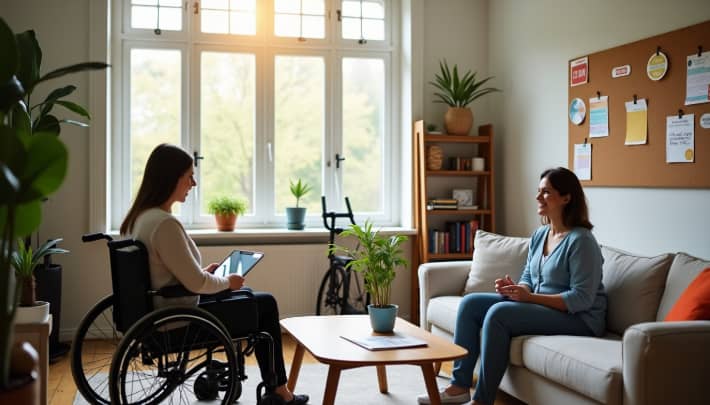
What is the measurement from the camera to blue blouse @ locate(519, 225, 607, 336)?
3.08 m

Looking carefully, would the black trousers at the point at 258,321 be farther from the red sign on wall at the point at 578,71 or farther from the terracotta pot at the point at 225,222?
the red sign on wall at the point at 578,71

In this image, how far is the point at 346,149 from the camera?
538cm

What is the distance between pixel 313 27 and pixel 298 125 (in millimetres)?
731

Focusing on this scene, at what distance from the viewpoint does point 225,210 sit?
4.89m

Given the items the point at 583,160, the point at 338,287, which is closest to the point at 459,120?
the point at 583,160

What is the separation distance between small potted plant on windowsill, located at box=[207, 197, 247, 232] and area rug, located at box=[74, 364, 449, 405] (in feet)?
3.91

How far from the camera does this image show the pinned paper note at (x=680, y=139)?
133 inches

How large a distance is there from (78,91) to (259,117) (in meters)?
1.22

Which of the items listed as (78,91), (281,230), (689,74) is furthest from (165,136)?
(689,74)

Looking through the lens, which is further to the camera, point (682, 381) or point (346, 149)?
point (346, 149)

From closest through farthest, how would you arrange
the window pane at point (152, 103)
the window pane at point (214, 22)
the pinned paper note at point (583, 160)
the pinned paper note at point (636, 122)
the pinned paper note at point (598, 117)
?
the pinned paper note at point (636, 122) < the pinned paper note at point (598, 117) < the pinned paper note at point (583, 160) < the window pane at point (152, 103) < the window pane at point (214, 22)

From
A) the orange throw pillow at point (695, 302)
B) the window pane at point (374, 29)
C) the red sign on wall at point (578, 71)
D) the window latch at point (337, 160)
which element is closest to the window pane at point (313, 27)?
the window pane at point (374, 29)

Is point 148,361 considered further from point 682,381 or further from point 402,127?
point 402,127

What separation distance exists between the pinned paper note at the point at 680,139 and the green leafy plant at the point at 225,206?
2.72 m
